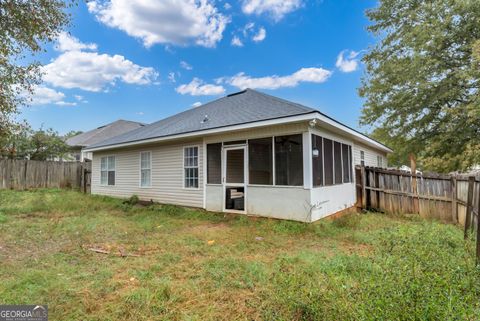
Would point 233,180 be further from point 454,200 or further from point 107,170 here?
point 107,170

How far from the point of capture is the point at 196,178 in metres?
8.44

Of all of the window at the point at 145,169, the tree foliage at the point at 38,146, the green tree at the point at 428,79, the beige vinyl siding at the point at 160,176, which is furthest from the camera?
the tree foliage at the point at 38,146

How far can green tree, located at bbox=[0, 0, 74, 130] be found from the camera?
19.6 ft

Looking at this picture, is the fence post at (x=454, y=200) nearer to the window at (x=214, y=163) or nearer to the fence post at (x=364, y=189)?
the fence post at (x=364, y=189)

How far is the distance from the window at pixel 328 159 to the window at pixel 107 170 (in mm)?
9431

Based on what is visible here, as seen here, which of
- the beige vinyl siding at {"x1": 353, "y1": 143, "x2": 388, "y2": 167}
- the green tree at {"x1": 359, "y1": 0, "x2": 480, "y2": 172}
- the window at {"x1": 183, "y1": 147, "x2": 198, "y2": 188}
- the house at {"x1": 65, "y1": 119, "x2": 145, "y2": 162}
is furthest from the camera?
the house at {"x1": 65, "y1": 119, "x2": 145, "y2": 162}

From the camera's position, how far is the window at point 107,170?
11.8 meters

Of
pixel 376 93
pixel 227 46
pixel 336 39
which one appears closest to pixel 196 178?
pixel 227 46

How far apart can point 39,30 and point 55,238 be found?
16.9 feet

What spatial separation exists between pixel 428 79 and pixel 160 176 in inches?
506

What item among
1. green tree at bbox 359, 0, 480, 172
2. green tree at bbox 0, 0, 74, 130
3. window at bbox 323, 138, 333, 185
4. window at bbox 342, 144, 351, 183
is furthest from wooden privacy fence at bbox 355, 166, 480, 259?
green tree at bbox 0, 0, 74, 130

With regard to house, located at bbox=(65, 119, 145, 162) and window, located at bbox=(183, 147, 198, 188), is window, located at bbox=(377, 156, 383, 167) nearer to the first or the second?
window, located at bbox=(183, 147, 198, 188)

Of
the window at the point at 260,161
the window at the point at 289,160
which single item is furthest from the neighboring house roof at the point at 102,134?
the window at the point at 289,160

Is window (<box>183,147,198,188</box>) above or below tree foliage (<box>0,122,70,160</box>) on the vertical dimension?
below
